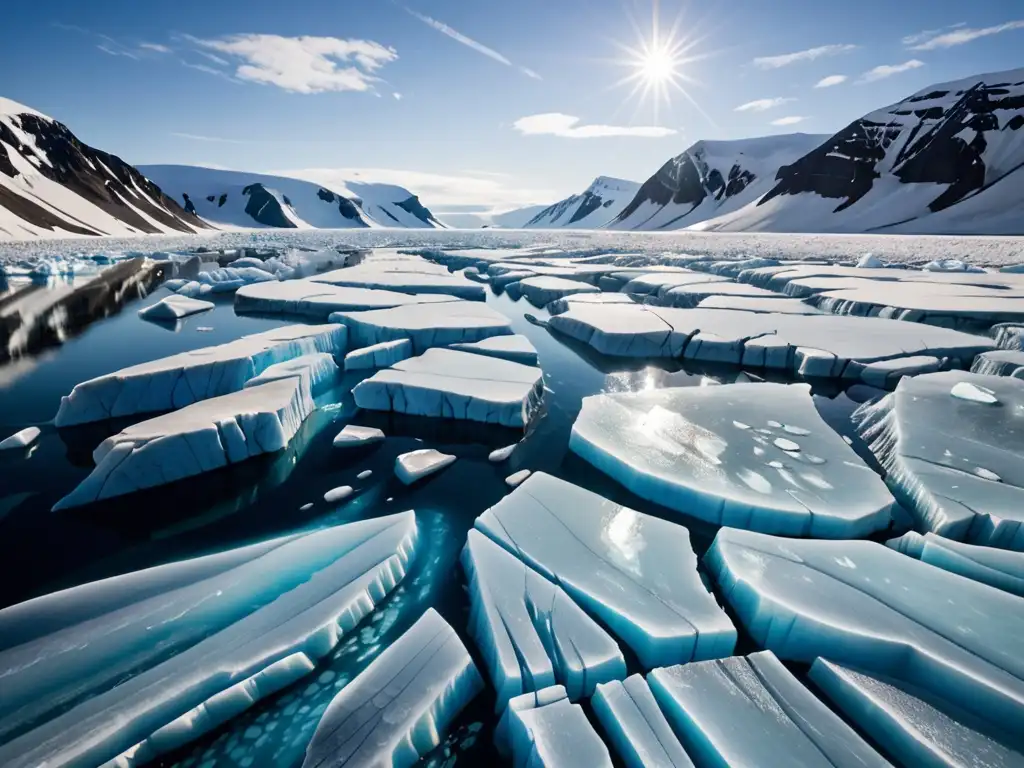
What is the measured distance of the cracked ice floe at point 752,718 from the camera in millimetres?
1739

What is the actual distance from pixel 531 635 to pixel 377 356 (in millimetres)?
5134

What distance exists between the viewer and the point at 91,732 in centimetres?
187

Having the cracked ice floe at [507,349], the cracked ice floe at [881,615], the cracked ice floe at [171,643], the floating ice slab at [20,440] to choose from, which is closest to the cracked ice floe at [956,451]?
the cracked ice floe at [881,615]

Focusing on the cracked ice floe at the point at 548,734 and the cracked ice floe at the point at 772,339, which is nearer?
the cracked ice floe at the point at 548,734

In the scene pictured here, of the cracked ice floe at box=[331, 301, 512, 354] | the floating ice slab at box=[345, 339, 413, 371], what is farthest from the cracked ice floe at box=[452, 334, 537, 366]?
the floating ice slab at box=[345, 339, 413, 371]

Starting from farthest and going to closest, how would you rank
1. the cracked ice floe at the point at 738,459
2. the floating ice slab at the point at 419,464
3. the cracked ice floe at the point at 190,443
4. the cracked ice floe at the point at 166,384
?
1. the cracked ice floe at the point at 166,384
2. the floating ice slab at the point at 419,464
3. the cracked ice floe at the point at 190,443
4. the cracked ice floe at the point at 738,459

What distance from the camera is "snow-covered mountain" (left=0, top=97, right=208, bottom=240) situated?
131ft

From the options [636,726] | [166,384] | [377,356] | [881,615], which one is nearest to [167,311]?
[166,384]

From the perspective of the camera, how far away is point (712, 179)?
3282 inches

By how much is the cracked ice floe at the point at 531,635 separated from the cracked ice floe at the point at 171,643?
2.14ft

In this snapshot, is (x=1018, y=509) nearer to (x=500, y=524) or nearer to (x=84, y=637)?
(x=500, y=524)

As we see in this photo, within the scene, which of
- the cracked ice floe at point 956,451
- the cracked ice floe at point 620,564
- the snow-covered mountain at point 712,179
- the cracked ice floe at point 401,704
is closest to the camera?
the cracked ice floe at point 401,704

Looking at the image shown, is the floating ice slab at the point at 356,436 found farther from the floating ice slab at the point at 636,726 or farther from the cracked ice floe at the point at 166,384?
the floating ice slab at the point at 636,726

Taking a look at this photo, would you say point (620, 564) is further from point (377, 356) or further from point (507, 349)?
point (377, 356)
